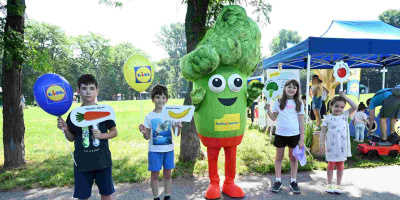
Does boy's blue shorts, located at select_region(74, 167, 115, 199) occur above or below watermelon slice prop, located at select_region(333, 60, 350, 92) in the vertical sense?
below

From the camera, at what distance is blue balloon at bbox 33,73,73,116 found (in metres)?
2.57

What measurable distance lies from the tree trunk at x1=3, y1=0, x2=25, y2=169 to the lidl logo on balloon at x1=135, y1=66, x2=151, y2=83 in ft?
8.28

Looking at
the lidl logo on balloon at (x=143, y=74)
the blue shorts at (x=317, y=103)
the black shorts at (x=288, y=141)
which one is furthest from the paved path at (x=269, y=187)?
the blue shorts at (x=317, y=103)

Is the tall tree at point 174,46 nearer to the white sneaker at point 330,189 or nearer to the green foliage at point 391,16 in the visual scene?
the green foliage at point 391,16

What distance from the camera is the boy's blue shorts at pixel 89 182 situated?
2465 millimetres

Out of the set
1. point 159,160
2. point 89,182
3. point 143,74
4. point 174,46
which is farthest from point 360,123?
point 174,46

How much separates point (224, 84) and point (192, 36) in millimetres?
1897

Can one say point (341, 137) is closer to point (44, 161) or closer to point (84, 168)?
point (84, 168)

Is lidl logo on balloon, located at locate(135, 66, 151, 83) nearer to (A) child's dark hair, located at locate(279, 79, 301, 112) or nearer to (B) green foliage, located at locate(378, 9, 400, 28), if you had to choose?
(A) child's dark hair, located at locate(279, 79, 301, 112)

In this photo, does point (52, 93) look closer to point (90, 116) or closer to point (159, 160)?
point (90, 116)

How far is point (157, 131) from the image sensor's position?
2953 mm

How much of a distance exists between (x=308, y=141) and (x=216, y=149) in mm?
3106

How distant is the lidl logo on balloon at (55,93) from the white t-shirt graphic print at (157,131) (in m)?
0.96

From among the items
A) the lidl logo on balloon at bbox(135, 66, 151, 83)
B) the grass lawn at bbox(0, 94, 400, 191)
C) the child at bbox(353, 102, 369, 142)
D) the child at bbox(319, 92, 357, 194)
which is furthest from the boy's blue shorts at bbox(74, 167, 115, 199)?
the child at bbox(353, 102, 369, 142)
